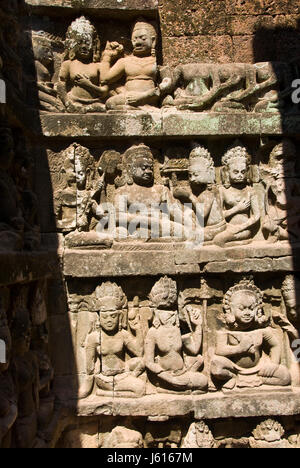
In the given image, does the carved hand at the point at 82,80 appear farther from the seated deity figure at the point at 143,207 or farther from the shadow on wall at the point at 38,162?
the seated deity figure at the point at 143,207

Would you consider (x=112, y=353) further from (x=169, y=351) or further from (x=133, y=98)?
(x=133, y=98)

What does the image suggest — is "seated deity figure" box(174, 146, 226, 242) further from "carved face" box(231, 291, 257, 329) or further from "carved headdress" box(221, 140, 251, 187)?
"carved face" box(231, 291, 257, 329)

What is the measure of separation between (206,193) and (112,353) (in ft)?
6.72

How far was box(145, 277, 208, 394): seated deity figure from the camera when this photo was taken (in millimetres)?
4832

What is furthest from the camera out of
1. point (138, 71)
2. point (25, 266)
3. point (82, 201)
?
point (138, 71)

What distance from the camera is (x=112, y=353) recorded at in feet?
16.0

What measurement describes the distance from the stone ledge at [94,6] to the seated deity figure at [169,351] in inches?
121

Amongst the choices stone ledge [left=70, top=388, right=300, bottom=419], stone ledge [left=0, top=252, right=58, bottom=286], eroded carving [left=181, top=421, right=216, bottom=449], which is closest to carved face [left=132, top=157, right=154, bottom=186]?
stone ledge [left=0, top=252, right=58, bottom=286]

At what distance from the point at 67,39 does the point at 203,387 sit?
412 centimetres

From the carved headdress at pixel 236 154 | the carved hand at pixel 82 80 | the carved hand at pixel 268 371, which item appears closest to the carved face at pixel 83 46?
the carved hand at pixel 82 80

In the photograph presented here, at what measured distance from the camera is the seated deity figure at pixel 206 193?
17.0 ft

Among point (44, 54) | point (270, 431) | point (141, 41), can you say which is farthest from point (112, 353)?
point (141, 41)

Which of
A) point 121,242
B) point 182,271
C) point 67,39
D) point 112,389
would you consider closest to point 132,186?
point 121,242
